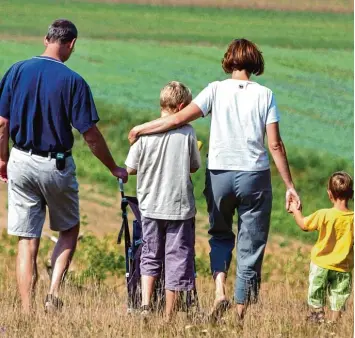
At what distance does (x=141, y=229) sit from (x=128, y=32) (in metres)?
16.5

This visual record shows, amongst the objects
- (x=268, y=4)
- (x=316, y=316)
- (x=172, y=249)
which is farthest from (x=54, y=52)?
(x=268, y=4)

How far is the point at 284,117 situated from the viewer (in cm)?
1922

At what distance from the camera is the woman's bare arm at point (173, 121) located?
6.56 metres

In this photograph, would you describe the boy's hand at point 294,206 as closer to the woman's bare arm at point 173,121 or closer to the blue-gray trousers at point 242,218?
the blue-gray trousers at point 242,218

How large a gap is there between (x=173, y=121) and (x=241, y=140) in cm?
37

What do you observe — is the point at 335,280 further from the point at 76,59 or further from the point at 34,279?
the point at 76,59

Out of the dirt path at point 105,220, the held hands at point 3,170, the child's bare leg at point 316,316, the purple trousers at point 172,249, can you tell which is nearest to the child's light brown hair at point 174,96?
the purple trousers at point 172,249

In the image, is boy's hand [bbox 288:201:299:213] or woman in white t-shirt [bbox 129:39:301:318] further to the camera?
boy's hand [bbox 288:201:299:213]

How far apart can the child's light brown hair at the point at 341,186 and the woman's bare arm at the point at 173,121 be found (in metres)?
0.85

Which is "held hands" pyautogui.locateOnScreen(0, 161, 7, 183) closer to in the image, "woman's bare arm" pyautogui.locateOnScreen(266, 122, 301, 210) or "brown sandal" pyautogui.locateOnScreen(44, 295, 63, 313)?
"brown sandal" pyautogui.locateOnScreen(44, 295, 63, 313)

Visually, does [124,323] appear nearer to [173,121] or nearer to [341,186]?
[173,121]

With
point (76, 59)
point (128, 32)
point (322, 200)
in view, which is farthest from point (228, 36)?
point (322, 200)

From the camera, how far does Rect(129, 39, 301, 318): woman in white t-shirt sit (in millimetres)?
6582

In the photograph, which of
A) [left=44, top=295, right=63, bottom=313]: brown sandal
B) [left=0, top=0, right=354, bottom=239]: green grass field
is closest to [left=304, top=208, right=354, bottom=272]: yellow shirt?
[left=44, top=295, right=63, bottom=313]: brown sandal
